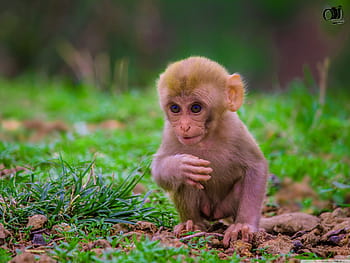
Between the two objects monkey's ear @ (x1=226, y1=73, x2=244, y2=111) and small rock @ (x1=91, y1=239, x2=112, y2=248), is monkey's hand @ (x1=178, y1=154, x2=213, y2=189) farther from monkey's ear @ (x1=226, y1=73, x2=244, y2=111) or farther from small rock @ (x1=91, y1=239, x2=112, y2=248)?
small rock @ (x1=91, y1=239, x2=112, y2=248)

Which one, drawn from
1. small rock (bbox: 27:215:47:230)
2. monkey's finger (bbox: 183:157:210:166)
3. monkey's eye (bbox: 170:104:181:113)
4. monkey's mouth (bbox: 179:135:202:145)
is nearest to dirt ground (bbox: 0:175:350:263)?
small rock (bbox: 27:215:47:230)

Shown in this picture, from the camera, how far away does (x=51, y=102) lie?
10922 mm

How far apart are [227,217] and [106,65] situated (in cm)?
872

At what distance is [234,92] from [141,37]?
1089cm

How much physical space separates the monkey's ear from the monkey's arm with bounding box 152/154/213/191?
2.15 feet

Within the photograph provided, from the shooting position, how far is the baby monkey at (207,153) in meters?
4.81

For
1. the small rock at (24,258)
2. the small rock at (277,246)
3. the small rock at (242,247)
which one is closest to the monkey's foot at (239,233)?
the small rock at (242,247)

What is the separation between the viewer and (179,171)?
483 centimetres

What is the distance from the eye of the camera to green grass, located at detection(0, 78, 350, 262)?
452 cm

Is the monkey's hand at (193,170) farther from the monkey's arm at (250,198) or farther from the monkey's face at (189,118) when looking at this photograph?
the monkey's arm at (250,198)

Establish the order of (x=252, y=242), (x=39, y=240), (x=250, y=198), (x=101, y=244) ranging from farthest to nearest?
(x=250, y=198) < (x=252, y=242) < (x=39, y=240) < (x=101, y=244)

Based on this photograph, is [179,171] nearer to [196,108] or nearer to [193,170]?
[193,170]

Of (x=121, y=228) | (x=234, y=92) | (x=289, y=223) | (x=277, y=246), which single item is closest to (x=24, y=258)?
(x=121, y=228)

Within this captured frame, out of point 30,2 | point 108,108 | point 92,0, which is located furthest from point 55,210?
point 30,2
